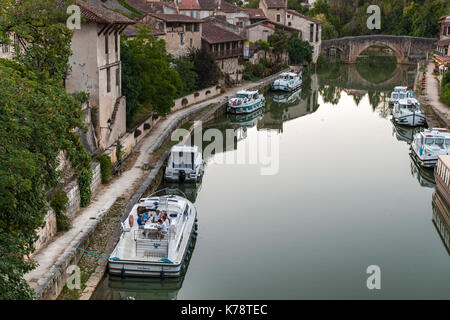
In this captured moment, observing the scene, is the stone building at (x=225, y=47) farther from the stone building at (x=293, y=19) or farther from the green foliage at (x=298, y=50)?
the stone building at (x=293, y=19)

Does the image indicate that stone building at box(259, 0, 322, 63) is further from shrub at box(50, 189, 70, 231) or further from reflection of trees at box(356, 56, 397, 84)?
shrub at box(50, 189, 70, 231)

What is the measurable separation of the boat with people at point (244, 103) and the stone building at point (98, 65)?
1592 centimetres

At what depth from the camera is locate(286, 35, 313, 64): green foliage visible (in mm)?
67188

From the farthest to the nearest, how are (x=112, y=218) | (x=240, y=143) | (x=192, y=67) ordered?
(x=192, y=67)
(x=240, y=143)
(x=112, y=218)

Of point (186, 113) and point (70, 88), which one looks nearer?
point (70, 88)

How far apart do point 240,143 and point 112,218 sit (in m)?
16.1

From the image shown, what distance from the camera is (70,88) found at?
80.2ft

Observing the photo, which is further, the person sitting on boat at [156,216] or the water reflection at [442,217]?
the water reflection at [442,217]

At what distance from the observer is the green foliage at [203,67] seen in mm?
43719

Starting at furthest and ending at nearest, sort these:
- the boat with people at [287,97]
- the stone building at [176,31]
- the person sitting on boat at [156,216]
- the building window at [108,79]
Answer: the boat with people at [287,97], the stone building at [176,31], the building window at [108,79], the person sitting on boat at [156,216]

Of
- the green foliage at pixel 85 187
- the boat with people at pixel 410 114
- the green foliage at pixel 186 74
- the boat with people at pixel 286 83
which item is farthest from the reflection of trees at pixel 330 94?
the green foliage at pixel 85 187

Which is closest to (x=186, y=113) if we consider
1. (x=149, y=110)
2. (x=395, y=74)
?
(x=149, y=110)

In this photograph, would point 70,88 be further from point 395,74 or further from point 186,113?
point 395,74

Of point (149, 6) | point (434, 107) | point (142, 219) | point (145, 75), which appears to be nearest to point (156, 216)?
point (142, 219)
